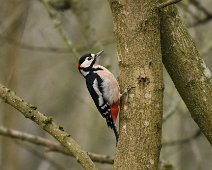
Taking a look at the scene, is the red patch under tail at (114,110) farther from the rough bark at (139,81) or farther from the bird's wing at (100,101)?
the rough bark at (139,81)

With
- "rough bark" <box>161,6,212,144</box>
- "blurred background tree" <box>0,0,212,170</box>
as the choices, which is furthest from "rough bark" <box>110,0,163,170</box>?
"blurred background tree" <box>0,0,212,170</box>

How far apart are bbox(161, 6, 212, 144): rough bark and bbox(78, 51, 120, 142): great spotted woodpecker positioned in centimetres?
66

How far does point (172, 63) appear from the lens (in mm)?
3555

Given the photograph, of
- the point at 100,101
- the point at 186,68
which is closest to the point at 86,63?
the point at 100,101

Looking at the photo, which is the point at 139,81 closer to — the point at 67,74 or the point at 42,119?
the point at 42,119

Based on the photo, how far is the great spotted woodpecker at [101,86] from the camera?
4258 millimetres

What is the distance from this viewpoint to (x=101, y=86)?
4.55 m

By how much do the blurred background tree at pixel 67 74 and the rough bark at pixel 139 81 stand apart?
2259mm

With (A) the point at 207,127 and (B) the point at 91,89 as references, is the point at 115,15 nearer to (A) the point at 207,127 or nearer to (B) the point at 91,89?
(A) the point at 207,127

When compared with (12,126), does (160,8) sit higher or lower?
Answer: lower

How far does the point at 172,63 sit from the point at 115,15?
55 cm

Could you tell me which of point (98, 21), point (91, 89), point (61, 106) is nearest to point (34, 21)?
point (98, 21)

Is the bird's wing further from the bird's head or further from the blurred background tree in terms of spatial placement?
the blurred background tree

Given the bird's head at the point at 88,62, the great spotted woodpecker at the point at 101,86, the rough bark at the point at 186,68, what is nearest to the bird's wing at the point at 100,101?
the great spotted woodpecker at the point at 101,86
